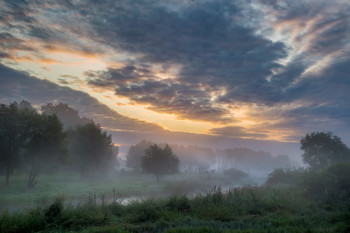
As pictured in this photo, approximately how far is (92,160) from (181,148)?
109313mm

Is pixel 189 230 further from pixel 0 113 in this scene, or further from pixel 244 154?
pixel 244 154

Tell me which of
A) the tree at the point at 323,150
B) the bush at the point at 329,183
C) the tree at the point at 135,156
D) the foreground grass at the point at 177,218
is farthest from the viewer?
the tree at the point at 135,156

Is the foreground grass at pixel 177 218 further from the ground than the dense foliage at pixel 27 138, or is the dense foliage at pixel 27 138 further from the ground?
the dense foliage at pixel 27 138

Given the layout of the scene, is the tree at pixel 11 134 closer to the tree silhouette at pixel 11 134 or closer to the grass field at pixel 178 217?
the tree silhouette at pixel 11 134

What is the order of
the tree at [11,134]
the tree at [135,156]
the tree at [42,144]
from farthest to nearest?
the tree at [135,156] → the tree at [42,144] → the tree at [11,134]

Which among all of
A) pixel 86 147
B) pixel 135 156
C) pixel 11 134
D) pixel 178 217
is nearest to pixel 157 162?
pixel 86 147

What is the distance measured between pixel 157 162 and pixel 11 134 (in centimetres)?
3506

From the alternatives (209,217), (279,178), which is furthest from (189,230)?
(279,178)

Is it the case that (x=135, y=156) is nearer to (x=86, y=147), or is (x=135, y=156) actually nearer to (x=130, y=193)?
(x=86, y=147)

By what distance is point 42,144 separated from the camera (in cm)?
3416

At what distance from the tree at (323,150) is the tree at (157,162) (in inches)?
1520

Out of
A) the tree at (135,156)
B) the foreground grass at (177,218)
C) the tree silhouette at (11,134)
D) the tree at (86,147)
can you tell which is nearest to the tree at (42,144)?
the tree silhouette at (11,134)

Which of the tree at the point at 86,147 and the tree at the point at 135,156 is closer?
the tree at the point at 86,147

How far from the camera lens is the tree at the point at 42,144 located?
33469 mm
